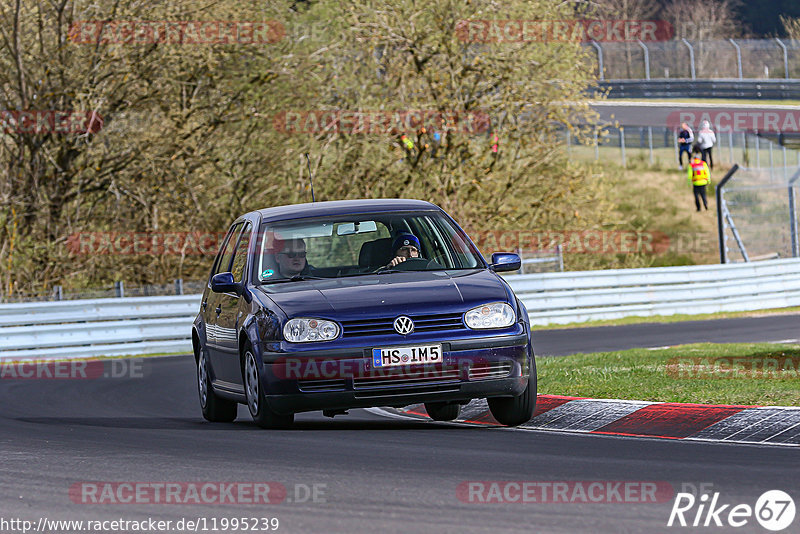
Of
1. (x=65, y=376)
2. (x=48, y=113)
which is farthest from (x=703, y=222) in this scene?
(x=65, y=376)

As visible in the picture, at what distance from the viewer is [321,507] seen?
243 inches

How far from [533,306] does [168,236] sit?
7.63 m

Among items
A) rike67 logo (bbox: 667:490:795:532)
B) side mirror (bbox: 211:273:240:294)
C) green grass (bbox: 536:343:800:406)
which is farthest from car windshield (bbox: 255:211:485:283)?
rike67 logo (bbox: 667:490:795:532)

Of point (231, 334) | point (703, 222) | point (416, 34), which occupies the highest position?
point (416, 34)

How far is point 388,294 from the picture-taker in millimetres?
9102

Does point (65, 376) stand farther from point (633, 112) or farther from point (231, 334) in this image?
point (633, 112)

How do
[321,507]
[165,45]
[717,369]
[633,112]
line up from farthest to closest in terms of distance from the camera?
[633,112], [165,45], [717,369], [321,507]

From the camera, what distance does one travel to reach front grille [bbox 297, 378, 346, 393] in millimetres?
8891

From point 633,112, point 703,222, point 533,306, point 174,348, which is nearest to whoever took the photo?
point 174,348
